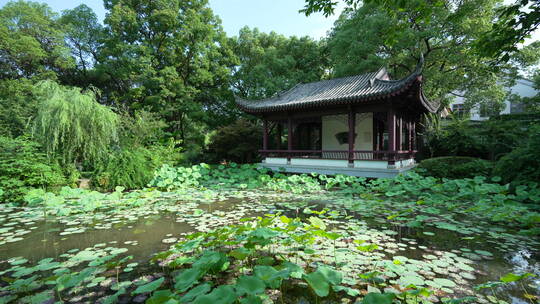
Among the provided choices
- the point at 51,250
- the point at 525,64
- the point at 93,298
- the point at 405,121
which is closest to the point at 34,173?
the point at 51,250

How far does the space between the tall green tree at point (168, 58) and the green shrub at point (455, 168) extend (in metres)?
10.5

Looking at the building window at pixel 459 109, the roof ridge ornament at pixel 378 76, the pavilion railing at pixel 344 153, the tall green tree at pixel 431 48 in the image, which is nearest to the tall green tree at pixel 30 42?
the pavilion railing at pixel 344 153

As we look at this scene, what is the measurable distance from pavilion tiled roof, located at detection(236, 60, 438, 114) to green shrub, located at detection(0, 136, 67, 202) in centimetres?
651

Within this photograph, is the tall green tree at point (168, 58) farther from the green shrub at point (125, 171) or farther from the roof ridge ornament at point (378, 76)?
the roof ridge ornament at point (378, 76)

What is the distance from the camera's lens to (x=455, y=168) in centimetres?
663

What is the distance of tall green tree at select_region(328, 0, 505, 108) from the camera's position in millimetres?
10938

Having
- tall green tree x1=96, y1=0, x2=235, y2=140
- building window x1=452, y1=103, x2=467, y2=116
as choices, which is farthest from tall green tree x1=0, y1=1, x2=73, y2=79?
building window x1=452, y1=103, x2=467, y2=116

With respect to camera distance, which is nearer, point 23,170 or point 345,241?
point 345,241

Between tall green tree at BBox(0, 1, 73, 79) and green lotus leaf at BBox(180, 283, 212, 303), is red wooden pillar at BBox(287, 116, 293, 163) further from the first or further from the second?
tall green tree at BBox(0, 1, 73, 79)

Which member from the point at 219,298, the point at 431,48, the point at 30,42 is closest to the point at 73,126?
the point at 219,298

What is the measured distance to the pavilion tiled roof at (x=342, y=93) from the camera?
6957 millimetres

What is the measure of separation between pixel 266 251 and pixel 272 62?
13.8 m

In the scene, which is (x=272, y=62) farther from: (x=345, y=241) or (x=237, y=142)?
(x=345, y=241)

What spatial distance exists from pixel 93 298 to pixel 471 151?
12.8 meters
